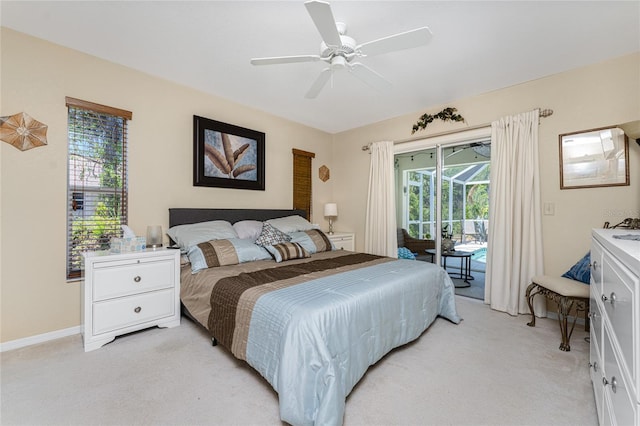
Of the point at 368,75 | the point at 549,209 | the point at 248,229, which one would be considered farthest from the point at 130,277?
the point at 549,209

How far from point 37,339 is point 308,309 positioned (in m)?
2.54

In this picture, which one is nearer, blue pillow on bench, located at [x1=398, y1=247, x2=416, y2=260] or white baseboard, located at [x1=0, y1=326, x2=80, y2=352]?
white baseboard, located at [x1=0, y1=326, x2=80, y2=352]

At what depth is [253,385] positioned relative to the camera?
184 centimetres

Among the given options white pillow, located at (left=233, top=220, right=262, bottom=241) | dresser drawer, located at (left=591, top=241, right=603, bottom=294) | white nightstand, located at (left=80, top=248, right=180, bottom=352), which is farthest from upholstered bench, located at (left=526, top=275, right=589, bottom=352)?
white nightstand, located at (left=80, top=248, right=180, bottom=352)

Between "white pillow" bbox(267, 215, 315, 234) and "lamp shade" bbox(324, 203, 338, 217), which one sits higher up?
"lamp shade" bbox(324, 203, 338, 217)

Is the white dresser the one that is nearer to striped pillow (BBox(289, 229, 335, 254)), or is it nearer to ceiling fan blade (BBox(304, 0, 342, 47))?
ceiling fan blade (BBox(304, 0, 342, 47))

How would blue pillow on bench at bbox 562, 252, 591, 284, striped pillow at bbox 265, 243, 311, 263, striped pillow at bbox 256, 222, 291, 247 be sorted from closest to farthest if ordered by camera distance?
blue pillow on bench at bbox 562, 252, 591, 284 < striped pillow at bbox 265, 243, 311, 263 < striped pillow at bbox 256, 222, 291, 247

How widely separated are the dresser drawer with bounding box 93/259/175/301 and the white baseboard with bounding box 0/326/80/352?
0.67m

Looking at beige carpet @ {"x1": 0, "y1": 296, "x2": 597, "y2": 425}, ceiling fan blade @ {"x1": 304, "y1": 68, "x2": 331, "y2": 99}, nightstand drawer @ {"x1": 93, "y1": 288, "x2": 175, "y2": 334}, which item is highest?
ceiling fan blade @ {"x1": 304, "y1": 68, "x2": 331, "y2": 99}

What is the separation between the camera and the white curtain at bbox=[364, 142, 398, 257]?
4344 mm

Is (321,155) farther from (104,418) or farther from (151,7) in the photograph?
(104,418)

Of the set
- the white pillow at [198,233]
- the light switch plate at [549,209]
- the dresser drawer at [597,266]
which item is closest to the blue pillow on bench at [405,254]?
the light switch plate at [549,209]

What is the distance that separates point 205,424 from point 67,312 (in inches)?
79.2

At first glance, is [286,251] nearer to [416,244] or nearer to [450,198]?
[416,244]
